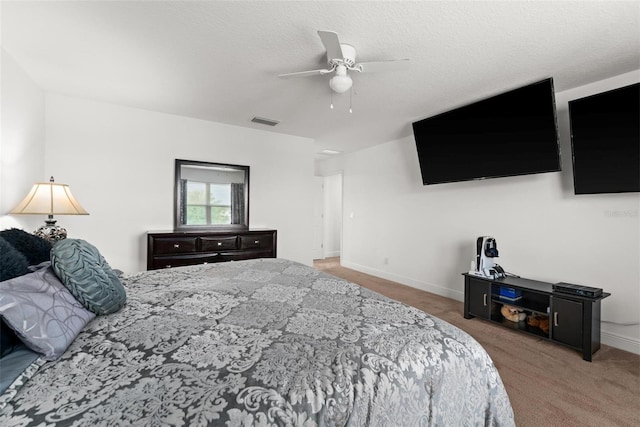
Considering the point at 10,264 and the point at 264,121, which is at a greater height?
the point at 264,121

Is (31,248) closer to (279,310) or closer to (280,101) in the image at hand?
(279,310)

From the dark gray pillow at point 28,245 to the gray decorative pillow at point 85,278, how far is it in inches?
15.2

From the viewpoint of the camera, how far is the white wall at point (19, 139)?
7.56 ft

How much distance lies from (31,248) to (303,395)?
5.61 feet

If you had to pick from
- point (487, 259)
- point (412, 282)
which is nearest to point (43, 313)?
point (487, 259)

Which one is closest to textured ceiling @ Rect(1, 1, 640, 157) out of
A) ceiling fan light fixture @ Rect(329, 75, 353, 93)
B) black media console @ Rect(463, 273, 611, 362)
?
ceiling fan light fixture @ Rect(329, 75, 353, 93)

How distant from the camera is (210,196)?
405 cm

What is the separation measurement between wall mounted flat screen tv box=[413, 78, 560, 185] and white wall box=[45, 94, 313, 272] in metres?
2.51

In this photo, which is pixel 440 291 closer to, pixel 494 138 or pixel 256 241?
pixel 494 138

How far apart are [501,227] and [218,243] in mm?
3544

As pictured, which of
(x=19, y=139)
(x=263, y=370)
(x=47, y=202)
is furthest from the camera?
(x=19, y=139)

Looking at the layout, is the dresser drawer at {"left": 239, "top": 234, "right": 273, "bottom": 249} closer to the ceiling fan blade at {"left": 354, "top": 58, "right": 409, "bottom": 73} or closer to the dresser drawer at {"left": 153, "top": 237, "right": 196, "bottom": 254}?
the dresser drawer at {"left": 153, "top": 237, "right": 196, "bottom": 254}

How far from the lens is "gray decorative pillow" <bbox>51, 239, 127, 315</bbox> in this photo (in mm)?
1229

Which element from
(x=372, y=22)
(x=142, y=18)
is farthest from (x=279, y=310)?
(x=142, y=18)
